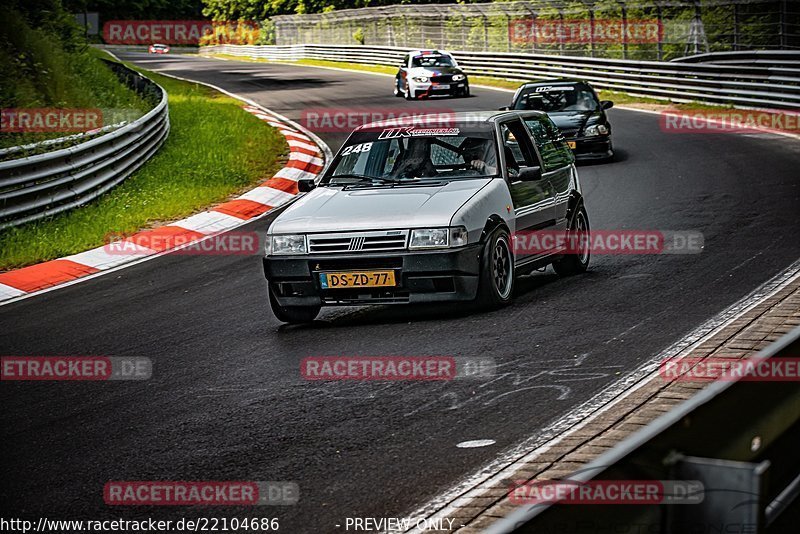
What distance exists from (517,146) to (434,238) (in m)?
2.02

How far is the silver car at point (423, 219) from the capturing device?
8125mm

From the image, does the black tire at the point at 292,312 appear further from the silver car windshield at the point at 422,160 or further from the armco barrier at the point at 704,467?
the armco barrier at the point at 704,467

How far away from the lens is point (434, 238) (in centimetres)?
810

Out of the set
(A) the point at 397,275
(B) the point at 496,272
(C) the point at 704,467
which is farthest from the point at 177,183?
(C) the point at 704,467

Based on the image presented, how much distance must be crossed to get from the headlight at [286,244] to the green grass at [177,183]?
4662 millimetres

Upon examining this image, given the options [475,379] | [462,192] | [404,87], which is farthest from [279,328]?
[404,87]

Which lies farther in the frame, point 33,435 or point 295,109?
point 295,109

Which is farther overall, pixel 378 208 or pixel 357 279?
pixel 378 208

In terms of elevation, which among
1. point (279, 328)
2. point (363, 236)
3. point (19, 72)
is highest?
point (19, 72)

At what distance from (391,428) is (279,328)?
303 cm

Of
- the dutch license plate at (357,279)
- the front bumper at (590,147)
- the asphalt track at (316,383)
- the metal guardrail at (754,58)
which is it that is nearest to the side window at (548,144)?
the asphalt track at (316,383)

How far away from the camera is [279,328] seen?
863cm

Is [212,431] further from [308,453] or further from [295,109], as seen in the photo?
[295,109]

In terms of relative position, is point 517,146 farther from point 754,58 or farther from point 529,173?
point 754,58
